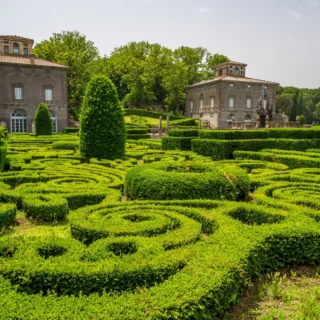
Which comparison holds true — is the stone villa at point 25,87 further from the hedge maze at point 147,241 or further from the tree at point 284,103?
the tree at point 284,103

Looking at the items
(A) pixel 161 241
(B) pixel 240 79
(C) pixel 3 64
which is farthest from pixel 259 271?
(B) pixel 240 79

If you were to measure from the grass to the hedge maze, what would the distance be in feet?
0.58

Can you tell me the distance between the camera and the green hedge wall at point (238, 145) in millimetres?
15648

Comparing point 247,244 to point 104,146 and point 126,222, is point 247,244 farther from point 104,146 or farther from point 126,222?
point 104,146

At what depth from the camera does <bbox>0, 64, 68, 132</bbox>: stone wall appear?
39.5m

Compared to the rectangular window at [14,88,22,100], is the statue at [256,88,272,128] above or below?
below

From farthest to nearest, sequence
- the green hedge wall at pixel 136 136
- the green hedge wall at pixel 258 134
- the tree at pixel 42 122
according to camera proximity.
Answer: the tree at pixel 42 122
the green hedge wall at pixel 136 136
the green hedge wall at pixel 258 134

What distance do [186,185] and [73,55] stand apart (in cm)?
4611

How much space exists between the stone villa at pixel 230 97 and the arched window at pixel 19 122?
23.5 m

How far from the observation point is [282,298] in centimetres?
391

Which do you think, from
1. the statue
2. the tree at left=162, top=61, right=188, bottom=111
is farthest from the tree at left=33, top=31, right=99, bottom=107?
the statue

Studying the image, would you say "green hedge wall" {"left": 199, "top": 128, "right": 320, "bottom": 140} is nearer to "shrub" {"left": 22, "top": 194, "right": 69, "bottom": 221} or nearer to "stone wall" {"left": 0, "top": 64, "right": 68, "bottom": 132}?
"shrub" {"left": 22, "top": 194, "right": 69, "bottom": 221}

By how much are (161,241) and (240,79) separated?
1996 inches

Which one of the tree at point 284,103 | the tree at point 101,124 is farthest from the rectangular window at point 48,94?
the tree at point 284,103
